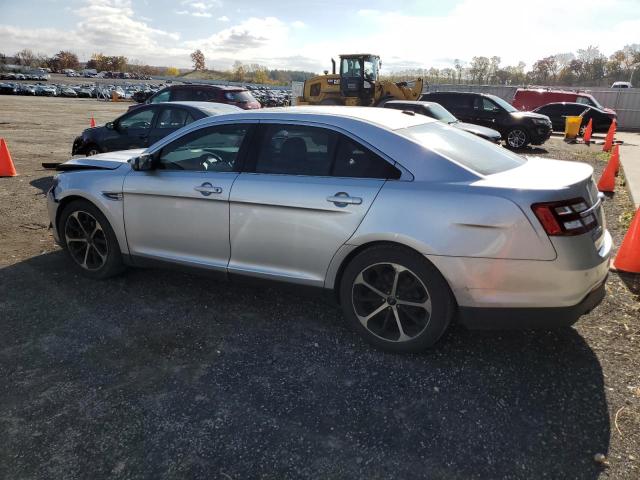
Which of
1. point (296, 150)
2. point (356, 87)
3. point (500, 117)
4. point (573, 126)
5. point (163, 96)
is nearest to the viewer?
point (296, 150)

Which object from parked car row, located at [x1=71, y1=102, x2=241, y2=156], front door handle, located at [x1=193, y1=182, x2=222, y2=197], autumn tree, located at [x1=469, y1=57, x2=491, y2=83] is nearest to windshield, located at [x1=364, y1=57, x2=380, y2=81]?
parked car row, located at [x1=71, y1=102, x2=241, y2=156]

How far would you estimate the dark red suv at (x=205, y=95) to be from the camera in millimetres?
13078

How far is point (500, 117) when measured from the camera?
15.5m

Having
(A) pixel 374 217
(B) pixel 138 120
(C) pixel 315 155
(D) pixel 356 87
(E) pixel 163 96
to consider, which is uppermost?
(D) pixel 356 87

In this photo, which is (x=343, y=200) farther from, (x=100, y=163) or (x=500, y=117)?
(x=500, y=117)

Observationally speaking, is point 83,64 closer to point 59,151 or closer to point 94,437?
point 59,151

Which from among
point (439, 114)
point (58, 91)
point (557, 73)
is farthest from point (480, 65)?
point (439, 114)

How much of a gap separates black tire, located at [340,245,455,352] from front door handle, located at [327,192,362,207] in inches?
13.0

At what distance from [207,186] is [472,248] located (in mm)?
2033

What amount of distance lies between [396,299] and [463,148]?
1.20 meters

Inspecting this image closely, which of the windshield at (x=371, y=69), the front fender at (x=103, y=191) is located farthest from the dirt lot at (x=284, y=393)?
the windshield at (x=371, y=69)

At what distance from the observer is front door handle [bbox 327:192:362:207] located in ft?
10.4

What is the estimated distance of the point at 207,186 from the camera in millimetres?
3730

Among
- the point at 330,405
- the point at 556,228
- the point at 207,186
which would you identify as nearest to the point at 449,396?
the point at 330,405
